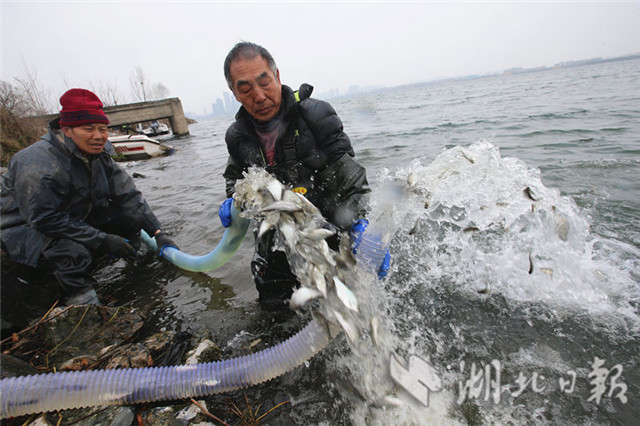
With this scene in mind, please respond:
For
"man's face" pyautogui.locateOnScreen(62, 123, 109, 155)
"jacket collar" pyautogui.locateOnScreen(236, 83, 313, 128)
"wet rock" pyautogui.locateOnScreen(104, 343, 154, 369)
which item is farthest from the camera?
"man's face" pyautogui.locateOnScreen(62, 123, 109, 155)

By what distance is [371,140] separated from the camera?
11664mm

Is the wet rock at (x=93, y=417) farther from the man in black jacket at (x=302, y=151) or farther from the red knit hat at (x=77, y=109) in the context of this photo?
the red knit hat at (x=77, y=109)

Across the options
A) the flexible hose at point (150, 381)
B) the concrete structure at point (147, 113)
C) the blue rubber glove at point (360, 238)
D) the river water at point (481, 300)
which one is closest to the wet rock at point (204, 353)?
the river water at point (481, 300)

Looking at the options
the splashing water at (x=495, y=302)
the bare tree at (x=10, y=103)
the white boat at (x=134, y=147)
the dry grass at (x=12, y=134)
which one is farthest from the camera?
the white boat at (x=134, y=147)

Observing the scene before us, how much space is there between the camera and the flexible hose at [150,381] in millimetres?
1751

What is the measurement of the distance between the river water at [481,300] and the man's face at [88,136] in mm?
1857

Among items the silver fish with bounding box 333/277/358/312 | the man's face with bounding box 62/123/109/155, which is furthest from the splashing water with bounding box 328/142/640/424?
the man's face with bounding box 62/123/109/155

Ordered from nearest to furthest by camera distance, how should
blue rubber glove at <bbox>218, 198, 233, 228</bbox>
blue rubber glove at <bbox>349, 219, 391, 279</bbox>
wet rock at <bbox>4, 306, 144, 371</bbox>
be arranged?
wet rock at <bbox>4, 306, 144, 371</bbox> < blue rubber glove at <bbox>349, 219, 391, 279</bbox> < blue rubber glove at <bbox>218, 198, 233, 228</bbox>

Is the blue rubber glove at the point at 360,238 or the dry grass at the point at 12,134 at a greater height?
the dry grass at the point at 12,134

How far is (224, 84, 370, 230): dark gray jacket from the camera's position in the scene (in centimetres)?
285

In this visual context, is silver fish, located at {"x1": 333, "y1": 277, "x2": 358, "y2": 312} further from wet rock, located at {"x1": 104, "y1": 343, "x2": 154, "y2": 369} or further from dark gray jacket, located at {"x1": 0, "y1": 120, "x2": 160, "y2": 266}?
dark gray jacket, located at {"x1": 0, "y1": 120, "x2": 160, "y2": 266}

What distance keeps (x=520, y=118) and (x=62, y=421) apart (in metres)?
14.4

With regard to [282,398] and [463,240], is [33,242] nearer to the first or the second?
[282,398]

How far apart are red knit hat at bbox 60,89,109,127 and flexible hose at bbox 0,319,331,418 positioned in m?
2.70
